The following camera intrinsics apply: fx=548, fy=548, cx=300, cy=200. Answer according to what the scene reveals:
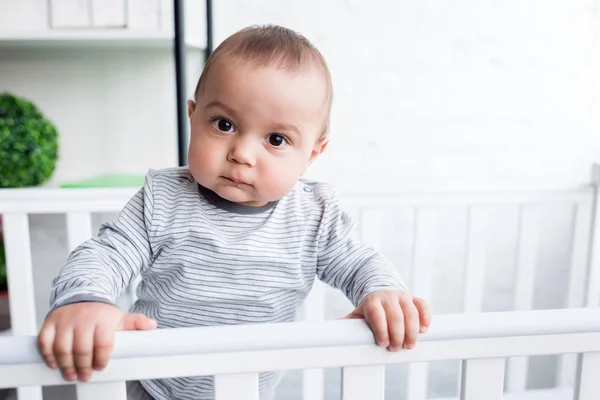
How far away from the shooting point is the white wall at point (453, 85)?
1.17m

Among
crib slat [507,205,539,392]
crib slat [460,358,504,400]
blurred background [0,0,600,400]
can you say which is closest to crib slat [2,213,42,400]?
blurred background [0,0,600,400]

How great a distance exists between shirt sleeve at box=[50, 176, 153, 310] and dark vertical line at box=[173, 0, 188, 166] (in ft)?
1.06

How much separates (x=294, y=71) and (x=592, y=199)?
2.45 feet

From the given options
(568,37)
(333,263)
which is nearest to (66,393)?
(333,263)

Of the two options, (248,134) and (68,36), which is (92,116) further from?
(248,134)

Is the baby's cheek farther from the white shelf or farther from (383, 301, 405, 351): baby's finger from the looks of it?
the white shelf

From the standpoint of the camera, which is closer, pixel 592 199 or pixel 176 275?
pixel 176 275

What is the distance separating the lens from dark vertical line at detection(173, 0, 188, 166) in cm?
84

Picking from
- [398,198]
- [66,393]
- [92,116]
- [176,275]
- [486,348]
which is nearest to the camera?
[486,348]

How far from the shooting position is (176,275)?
1.90ft

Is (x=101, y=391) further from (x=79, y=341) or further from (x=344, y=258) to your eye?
(x=344, y=258)

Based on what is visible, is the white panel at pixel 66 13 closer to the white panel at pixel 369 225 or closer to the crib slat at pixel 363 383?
the white panel at pixel 369 225

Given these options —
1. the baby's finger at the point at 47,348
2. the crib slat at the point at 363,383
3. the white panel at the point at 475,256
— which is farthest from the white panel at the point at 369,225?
the baby's finger at the point at 47,348

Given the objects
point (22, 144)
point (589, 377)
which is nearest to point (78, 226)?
point (22, 144)
